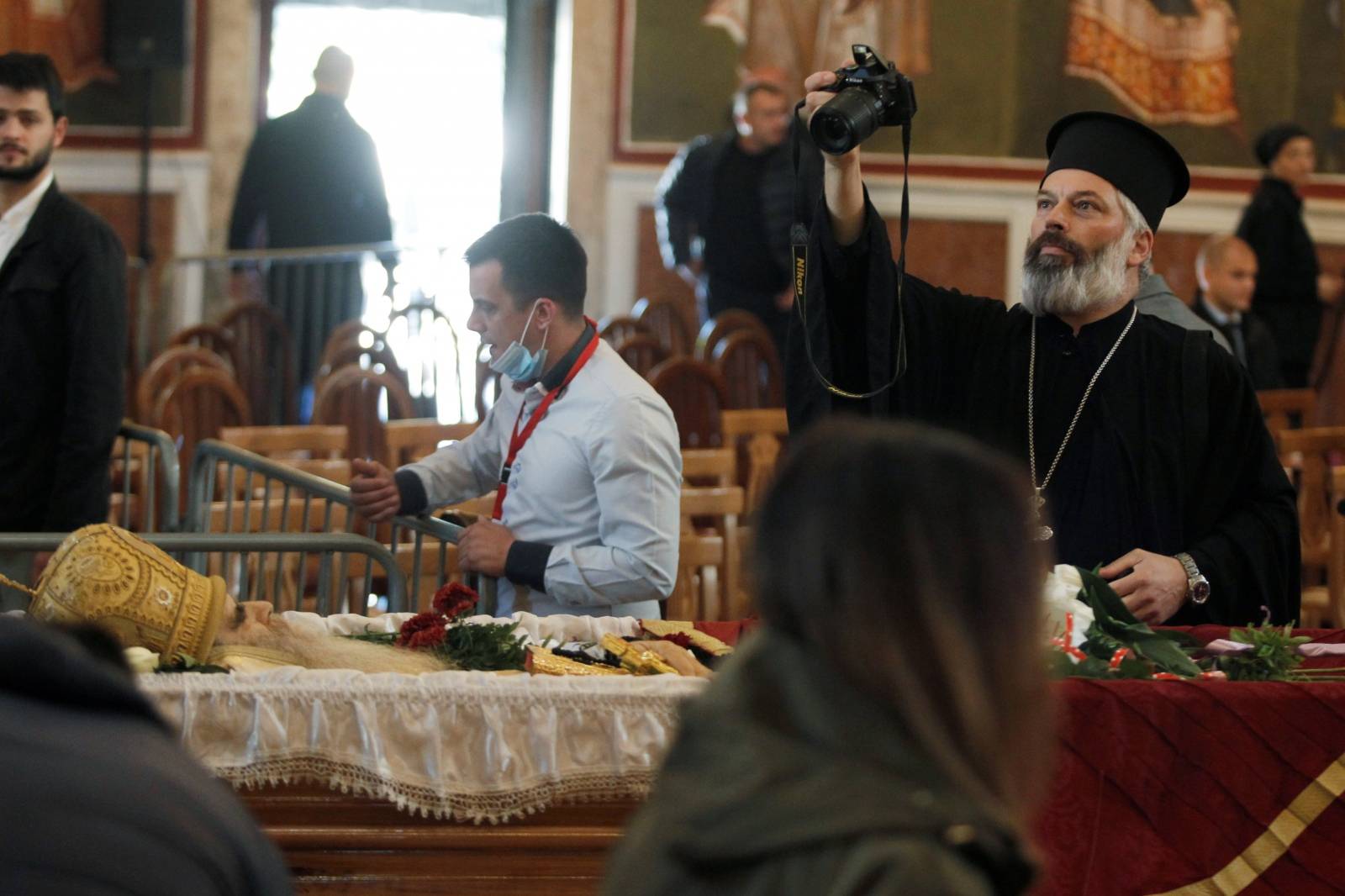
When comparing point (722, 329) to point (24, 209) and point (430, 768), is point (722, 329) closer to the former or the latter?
point (24, 209)

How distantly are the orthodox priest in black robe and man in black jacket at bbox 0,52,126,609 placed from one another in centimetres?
203

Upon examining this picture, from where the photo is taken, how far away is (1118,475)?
3.73 m

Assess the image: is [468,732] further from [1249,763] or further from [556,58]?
[556,58]

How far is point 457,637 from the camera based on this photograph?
3.10 meters

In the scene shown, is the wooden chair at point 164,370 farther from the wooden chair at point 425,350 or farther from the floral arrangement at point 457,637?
the floral arrangement at point 457,637

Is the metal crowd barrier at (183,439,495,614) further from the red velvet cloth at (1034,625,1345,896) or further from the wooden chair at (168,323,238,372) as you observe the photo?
the wooden chair at (168,323,238,372)

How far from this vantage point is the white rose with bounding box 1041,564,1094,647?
2.95 metres

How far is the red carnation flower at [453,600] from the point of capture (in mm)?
3227

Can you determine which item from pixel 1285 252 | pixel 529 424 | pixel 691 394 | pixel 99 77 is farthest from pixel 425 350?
pixel 529 424

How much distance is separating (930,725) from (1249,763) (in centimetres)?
168

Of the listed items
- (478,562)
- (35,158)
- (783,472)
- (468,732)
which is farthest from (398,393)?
(783,472)

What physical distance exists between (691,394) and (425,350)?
10.1 feet

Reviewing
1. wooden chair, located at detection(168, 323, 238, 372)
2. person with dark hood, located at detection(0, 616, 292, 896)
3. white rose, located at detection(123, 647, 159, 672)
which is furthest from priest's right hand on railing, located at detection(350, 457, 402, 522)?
wooden chair, located at detection(168, 323, 238, 372)

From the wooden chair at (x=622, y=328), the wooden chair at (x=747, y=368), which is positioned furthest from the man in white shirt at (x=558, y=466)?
the wooden chair at (x=622, y=328)
